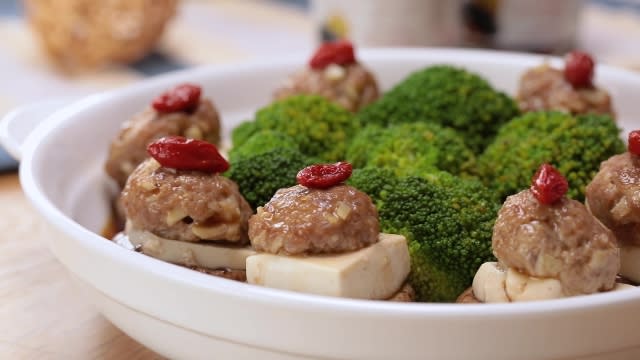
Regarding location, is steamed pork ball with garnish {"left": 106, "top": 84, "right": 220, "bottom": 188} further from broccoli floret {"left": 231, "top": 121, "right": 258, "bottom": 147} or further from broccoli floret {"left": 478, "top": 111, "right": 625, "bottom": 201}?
broccoli floret {"left": 478, "top": 111, "right": 625, "bottom": 201}

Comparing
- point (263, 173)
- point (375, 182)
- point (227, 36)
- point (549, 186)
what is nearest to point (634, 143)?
point (549, 186)

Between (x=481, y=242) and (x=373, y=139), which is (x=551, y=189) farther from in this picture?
(x=373, y=139)

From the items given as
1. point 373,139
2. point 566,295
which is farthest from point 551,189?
point 373,139

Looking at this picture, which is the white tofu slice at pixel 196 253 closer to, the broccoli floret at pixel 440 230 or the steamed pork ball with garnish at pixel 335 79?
the broccoli floret at pixel 440 230

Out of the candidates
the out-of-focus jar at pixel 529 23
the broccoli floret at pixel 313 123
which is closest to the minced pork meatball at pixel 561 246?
the broccoli floret at pixel 313 123

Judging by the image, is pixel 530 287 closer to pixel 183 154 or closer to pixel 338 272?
pixel 338 272
